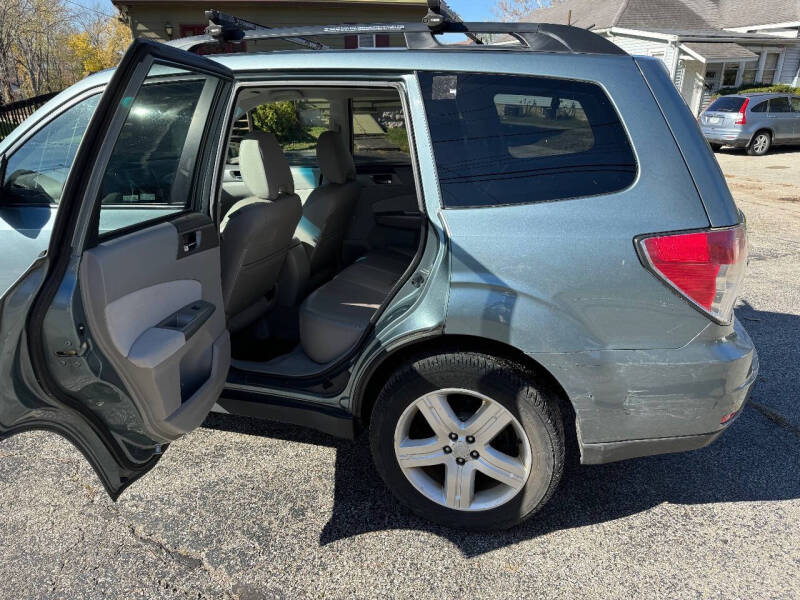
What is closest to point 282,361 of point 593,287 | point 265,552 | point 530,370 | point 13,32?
point 265,552

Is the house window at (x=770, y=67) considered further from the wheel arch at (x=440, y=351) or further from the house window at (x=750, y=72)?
the wheel arch at (x=440, y=351)

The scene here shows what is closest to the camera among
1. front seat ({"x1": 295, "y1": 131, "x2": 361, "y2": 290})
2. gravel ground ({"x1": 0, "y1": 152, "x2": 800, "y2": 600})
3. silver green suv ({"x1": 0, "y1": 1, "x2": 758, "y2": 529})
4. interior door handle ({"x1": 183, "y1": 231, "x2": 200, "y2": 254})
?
silver green suv ({"x1": 0, "y1": 1, "x2": 758, "y2": 529})

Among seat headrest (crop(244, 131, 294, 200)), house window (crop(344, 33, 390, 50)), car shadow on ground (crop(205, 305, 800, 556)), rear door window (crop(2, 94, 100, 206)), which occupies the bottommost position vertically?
car shadow on ground (crop(205, 305, 800, 556))

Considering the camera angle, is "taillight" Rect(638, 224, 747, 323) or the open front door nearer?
the open front door

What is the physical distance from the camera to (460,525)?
230 centimetres

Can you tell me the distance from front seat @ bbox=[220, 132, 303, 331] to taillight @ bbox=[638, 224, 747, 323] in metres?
1.75

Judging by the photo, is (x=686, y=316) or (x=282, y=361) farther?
(x=282, y=361)

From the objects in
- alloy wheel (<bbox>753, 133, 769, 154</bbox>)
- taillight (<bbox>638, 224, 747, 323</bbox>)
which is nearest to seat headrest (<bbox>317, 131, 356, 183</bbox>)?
taillight (<bbox>638, 224, 747, 323</bbox>)

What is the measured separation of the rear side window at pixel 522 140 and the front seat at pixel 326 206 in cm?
163

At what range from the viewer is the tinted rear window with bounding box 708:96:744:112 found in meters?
15.0

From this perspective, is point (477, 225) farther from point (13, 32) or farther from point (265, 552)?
point (13, 32)

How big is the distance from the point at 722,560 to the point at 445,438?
116 cm

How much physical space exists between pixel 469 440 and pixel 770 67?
97.0 feet

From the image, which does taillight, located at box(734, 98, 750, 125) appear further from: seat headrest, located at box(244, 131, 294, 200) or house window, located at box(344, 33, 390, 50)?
seat headrest, located at box(244, 131, 294, 200)
